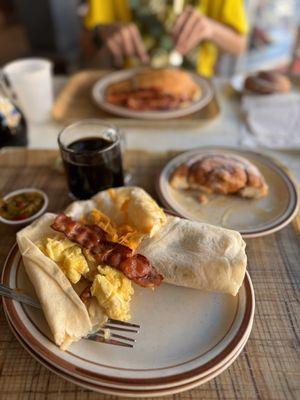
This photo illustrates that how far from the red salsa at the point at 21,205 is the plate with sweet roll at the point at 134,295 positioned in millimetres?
161

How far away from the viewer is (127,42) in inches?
69.1

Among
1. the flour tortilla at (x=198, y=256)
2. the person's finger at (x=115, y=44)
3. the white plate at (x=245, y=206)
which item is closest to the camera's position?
the flour tortilla at (x=198, y=256)

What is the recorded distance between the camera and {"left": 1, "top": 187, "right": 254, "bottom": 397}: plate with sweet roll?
1.89ft

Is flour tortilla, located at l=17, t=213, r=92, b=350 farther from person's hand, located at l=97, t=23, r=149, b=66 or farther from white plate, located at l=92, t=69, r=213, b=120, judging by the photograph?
person's hand, located at l=97, t=23, r=149, b=66

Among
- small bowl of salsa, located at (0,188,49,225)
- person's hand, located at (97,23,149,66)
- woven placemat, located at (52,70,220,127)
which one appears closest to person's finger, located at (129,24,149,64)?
person's hand, located at (97,23,149,66)

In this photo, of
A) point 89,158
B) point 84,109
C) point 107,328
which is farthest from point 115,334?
point 84,109

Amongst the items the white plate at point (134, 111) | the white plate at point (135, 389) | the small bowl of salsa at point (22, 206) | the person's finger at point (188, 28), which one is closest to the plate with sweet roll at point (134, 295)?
the white plate at point (135, 389)

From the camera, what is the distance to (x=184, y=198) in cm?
99

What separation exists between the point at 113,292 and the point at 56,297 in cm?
11

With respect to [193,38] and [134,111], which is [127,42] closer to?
[193,38]

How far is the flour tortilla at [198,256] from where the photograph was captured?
0.67 meters

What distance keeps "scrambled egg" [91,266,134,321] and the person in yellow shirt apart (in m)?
1.40

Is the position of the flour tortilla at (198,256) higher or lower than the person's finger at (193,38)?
lower

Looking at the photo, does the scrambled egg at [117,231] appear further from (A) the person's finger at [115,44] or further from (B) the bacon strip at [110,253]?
(A) the person's finger at [115,44]
